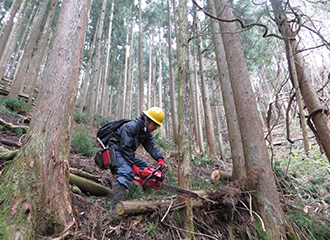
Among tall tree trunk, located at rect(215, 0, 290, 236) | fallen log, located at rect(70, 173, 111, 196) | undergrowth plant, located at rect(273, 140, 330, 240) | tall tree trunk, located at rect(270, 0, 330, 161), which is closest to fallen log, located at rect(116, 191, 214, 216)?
tall tree trunk, located at rect(215, 0, 290, 236)

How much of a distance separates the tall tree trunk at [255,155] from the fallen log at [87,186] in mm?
2524

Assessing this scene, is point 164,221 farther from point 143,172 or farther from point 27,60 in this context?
point 27,60

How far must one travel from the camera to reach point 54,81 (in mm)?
2514

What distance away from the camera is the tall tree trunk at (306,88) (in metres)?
3.13

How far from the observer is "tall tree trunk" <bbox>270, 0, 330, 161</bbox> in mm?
3129

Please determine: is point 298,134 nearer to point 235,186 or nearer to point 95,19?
point 235,186

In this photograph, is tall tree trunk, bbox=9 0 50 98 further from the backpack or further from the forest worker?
the forest worker

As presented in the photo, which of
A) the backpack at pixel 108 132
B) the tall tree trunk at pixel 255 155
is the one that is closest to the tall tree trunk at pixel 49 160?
the backpack at pixel 108 132

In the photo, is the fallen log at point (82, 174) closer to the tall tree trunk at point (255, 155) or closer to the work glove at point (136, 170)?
the work glove at point (136, 170)

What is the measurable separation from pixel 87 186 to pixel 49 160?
1399mm

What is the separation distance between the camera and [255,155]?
3035 mm

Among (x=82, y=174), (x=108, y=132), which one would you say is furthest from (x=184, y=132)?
(x=82, y=174)

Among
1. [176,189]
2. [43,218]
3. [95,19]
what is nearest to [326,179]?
[176,189]

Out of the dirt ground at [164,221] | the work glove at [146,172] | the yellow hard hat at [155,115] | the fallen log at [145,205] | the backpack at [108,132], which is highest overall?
the yellow hard hat at [155,115]
